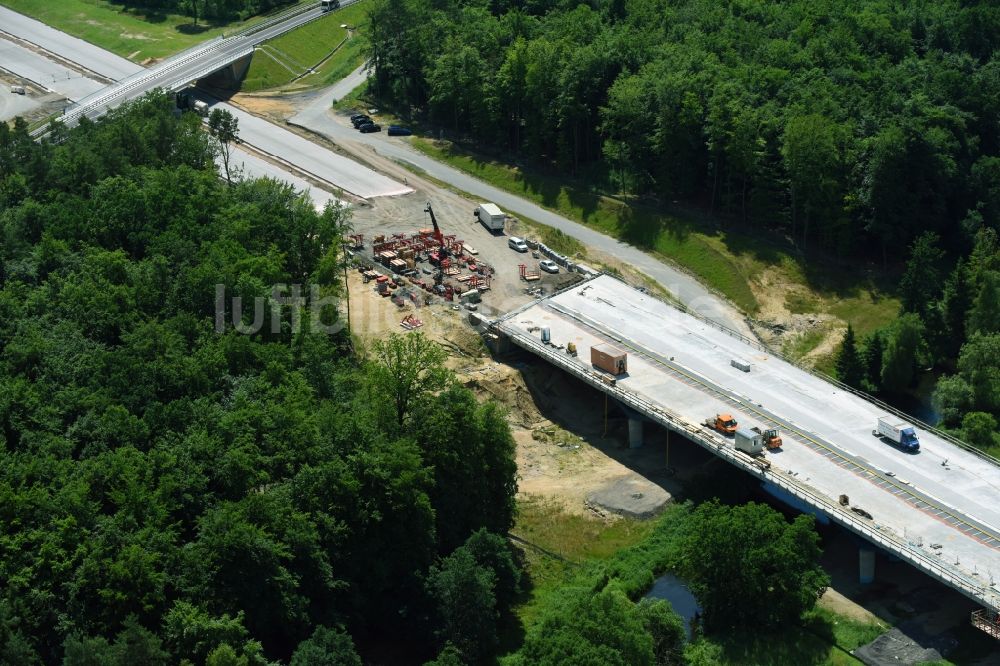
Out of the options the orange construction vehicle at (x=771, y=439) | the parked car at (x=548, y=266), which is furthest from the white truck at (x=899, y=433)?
the parked car at (x=548, y=266)

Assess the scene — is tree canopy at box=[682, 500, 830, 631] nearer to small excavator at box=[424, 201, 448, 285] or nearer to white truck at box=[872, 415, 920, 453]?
white truck at box=[872, 415, 920, 453]

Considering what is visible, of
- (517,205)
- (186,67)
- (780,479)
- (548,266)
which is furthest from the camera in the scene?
(186,67)

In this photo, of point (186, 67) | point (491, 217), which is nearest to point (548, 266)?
point (491, 217)

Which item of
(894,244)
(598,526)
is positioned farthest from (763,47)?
(598,526)

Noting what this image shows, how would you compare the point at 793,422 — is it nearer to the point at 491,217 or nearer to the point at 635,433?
the point at 635,433

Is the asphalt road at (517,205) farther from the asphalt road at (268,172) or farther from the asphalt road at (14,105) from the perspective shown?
the asphalt road at (14,105)

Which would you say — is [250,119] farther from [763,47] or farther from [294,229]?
[763,47]

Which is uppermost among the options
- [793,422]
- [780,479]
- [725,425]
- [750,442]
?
[750,442]

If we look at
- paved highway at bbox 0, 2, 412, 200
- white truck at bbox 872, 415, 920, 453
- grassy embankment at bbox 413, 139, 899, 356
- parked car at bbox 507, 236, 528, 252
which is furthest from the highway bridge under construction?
paved highway at bbox 0, 2, 412, 200

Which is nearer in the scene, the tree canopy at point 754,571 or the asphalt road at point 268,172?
the tree canopy at point 754,571
